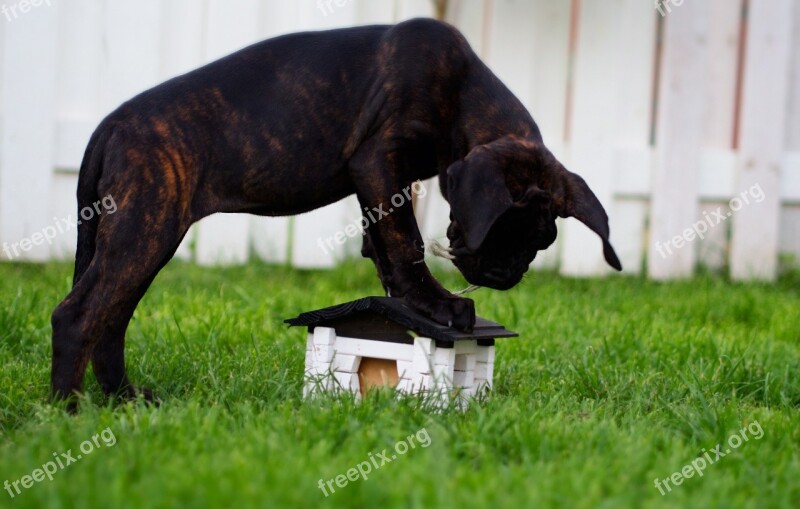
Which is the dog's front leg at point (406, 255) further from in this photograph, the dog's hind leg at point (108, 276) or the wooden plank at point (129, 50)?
the wooden plank at point (129, 50)

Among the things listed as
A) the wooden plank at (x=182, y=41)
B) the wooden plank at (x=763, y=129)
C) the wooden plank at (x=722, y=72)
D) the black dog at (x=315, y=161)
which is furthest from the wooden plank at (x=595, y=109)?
the black dog at (x=315, y=161)

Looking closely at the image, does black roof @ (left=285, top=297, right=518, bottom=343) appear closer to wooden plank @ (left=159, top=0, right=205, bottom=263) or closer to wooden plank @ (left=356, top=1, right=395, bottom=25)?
wooden plank @ (left=159, top=0, right=205, bottom=263)

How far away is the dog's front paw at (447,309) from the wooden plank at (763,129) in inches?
160

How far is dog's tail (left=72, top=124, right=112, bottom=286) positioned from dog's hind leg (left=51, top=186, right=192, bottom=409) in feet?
0.56

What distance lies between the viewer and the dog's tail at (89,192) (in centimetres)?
309

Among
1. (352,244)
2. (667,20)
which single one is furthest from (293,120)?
(667,20)

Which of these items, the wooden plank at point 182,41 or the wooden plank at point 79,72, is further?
the wooden plank at point 182,41

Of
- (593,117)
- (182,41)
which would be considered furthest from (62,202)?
(593,117)

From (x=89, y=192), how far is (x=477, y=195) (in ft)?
4.00

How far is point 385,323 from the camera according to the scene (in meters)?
3.16

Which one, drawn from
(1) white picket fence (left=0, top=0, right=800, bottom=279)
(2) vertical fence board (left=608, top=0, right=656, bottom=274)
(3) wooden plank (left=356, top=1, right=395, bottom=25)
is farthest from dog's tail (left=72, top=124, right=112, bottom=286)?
(2) vertical fence board (left=608, top=0, right=656, bottom=274)

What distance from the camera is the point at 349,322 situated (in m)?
3.23

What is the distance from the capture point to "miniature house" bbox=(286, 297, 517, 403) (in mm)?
3047

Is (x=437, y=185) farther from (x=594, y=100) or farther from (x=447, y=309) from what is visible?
(x=447, y=309)
